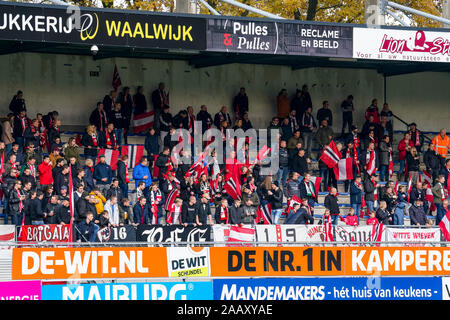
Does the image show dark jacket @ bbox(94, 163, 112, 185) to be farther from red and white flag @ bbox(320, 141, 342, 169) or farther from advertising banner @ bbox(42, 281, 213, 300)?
advertising banner @ bbox(42, 281, 213, 300)

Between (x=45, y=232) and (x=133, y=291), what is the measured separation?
461 cm

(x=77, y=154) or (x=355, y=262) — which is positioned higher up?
(x=77, y=154)

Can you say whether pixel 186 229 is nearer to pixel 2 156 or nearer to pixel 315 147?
pixel 2 156

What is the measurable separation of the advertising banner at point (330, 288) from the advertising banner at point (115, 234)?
13.1 ft

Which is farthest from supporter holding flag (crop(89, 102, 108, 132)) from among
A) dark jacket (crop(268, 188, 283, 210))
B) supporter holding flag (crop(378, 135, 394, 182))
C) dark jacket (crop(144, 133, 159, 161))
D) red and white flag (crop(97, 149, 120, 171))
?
supporter holding flag (crop(378, 135, 394, 182))

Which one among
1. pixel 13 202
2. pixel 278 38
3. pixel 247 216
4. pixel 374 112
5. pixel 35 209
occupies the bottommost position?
pixel 247 216

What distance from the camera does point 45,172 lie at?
21.3 meters

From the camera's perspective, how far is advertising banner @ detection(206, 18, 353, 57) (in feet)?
72.3

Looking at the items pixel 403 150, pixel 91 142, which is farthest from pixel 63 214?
pixel 403 150

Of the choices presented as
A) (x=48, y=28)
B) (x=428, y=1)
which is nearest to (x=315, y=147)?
(x=48, y=28)

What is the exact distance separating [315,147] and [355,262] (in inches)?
424

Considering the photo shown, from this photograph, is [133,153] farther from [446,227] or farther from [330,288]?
[330,288]

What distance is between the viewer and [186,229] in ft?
62.2

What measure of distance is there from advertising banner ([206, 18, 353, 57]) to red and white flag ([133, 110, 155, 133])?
3934 millimetres
